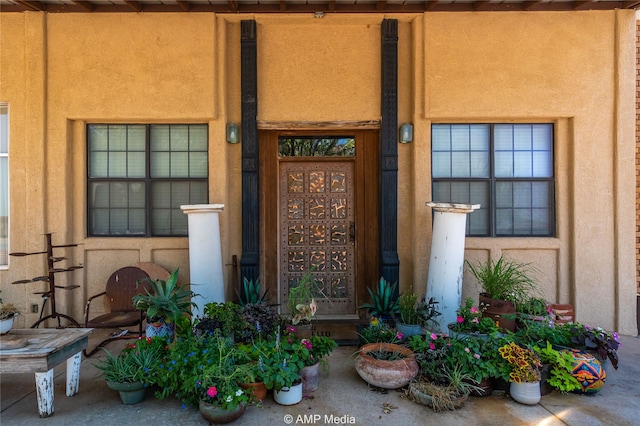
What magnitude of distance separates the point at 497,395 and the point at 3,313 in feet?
13.6

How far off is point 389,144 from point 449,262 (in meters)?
1.68

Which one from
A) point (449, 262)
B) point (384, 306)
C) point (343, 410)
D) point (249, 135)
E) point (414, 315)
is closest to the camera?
point (343, 410)

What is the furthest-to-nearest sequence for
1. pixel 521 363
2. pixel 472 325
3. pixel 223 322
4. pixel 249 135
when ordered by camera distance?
pixel 249 135
pixel 472 325
pixel 223 322
pixel 521 363

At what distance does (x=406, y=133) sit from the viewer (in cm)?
517

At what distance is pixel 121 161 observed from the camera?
17.6 feet

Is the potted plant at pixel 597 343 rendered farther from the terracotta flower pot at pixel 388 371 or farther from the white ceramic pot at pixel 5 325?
the white ceramic pot at pixel 5 325

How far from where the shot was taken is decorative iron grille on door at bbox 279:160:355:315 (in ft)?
18.2

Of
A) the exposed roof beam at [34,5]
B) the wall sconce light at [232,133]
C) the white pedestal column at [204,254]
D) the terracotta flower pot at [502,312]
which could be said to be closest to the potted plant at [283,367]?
the white pedestal column at [204,254]

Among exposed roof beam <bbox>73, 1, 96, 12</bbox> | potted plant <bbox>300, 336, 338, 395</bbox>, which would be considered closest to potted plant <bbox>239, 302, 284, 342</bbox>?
potted plant <bbox>300, 336, 338, 395</bbox>

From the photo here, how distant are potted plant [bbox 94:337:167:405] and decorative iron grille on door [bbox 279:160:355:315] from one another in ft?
7.92

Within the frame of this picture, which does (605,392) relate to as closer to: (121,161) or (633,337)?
(633,337)

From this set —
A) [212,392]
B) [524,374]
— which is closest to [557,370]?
[524,374]

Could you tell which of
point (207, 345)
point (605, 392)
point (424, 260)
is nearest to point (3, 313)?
point (207, 345)

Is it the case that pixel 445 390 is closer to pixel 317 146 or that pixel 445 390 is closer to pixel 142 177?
pixel 317 146
